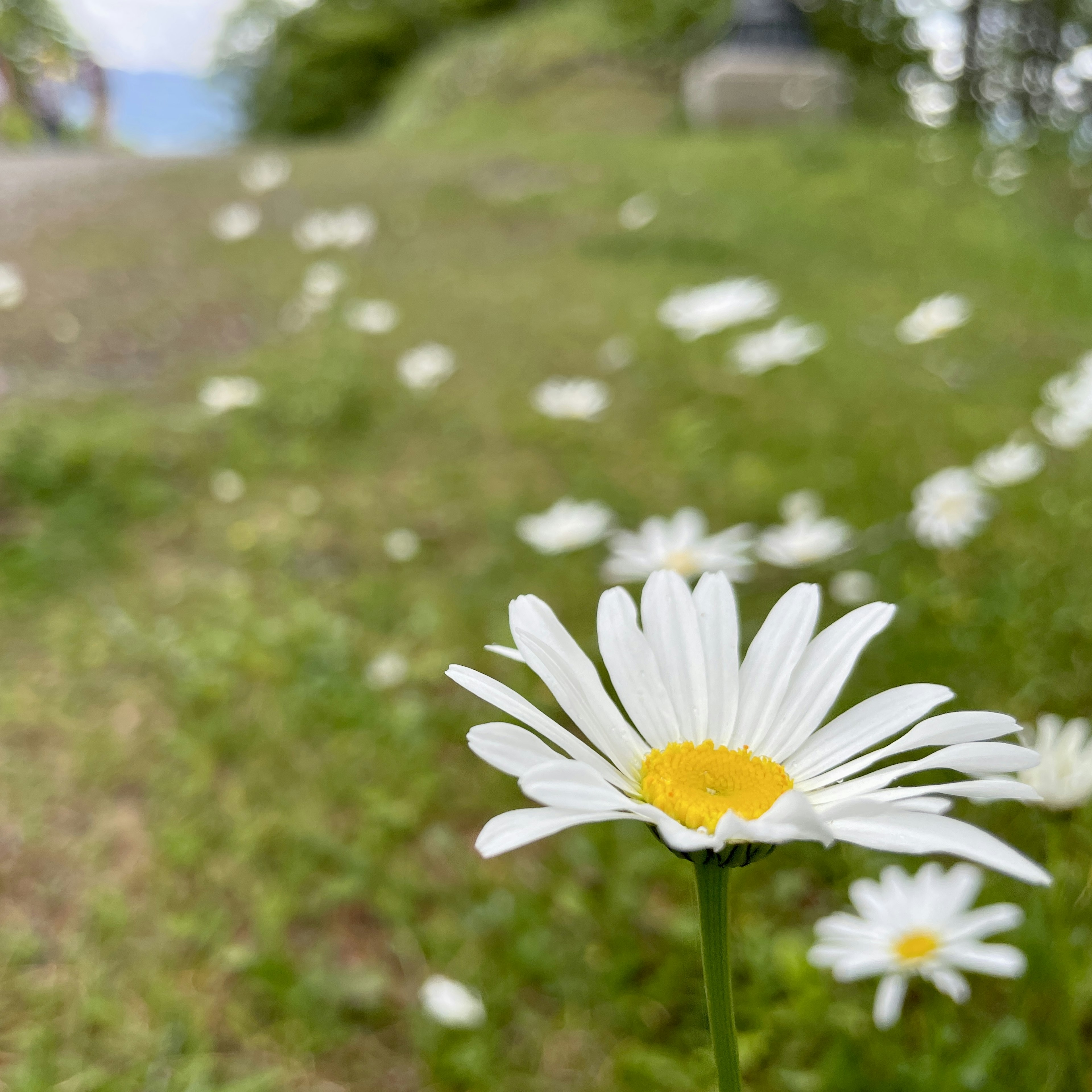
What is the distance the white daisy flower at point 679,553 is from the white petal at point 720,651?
0.54 m

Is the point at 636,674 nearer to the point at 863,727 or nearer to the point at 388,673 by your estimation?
the point at 863,727

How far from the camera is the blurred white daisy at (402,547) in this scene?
6.60 ft

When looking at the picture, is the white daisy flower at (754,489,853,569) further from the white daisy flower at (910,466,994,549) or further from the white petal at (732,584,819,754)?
the white petal at (732,584,819,754)

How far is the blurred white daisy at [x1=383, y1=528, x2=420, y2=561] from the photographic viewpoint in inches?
79.2

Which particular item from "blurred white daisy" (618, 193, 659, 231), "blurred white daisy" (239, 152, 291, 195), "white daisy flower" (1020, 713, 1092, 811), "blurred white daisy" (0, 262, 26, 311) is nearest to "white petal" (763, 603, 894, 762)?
"white daisy flower" (1020, 713, 1092, 811)

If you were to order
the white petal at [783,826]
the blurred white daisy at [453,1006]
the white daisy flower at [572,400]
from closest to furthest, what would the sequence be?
the white petal at [783,826] → the blurred white daisy at [453,1006] → the white daisy flower at [572,400]

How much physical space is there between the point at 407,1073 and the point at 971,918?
0.67 m

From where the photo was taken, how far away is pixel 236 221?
3.93 m

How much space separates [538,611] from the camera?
49cm

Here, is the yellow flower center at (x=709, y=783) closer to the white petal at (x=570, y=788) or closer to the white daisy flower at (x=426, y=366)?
the white petal at (x=570, y=788)

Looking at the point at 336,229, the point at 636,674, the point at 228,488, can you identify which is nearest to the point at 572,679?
the point at 636,674

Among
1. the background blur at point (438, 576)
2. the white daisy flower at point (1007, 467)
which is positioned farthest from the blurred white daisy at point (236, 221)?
the white daisy flower at point (1007, 467)

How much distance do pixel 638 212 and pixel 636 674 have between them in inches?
161

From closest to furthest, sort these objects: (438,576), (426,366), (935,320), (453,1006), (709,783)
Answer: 1. (709,783)
2. (453,1006)
3. (935,320)
4. (438,576)
5. (426,366)
